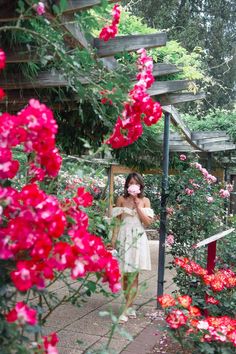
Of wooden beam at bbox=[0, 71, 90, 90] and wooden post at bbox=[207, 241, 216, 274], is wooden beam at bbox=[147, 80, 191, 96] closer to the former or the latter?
wooden beam at bbox=[0, 71, 90, 90]

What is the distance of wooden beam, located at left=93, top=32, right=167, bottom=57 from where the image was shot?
2.98 meters

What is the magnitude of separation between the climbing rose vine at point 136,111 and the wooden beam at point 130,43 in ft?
3.42

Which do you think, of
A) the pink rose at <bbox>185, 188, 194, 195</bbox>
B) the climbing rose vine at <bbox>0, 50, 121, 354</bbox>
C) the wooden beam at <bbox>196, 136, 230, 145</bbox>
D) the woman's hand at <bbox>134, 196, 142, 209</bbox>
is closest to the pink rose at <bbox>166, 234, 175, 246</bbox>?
the pink rose at <bbox>185, 188, 194, 195</bbox>

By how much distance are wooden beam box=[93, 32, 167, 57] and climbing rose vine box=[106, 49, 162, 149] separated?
1.04 m

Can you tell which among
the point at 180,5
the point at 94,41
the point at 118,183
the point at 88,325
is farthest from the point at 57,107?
the point at 180,5

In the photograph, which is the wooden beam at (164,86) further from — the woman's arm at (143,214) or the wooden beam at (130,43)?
the wooden beam at (130,43)

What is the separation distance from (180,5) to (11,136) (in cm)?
1994

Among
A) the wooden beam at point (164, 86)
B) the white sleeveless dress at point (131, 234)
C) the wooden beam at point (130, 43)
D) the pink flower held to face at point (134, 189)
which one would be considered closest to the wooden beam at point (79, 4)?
the wooden beam at point (130, 43)

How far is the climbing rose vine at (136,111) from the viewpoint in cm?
186

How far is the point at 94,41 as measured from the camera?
9.88 feet

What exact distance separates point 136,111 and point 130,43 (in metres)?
1.23

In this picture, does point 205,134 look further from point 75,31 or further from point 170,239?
point 75,31

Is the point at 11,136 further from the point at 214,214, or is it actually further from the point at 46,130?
the point at 214,214

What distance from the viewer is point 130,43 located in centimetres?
299
